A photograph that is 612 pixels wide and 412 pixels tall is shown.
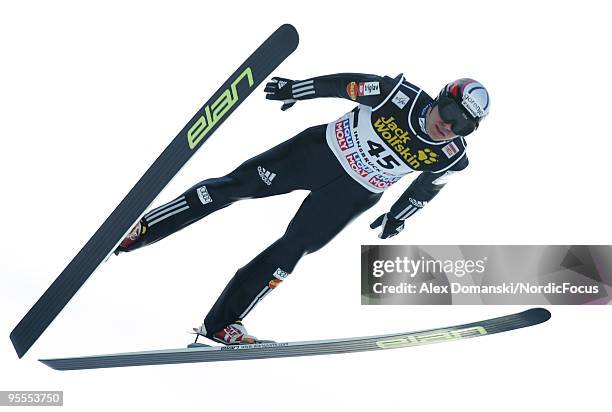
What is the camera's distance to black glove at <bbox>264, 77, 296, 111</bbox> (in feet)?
16.4

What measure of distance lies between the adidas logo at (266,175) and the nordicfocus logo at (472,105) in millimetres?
1175

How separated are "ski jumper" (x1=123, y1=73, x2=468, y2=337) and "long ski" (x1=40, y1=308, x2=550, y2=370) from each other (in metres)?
0.22

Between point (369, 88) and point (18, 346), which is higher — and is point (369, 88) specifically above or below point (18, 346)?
above

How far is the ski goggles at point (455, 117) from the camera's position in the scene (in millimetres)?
4520

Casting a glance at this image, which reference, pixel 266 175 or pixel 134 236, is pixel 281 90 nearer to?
pixel 266 175

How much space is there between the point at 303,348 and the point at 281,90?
1.47 meters

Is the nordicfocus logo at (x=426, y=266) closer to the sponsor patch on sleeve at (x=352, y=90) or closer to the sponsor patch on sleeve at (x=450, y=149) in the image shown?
the sponsor patch on sleeve at (x=450, y=149)

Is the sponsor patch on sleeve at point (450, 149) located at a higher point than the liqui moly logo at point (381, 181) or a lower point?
higher

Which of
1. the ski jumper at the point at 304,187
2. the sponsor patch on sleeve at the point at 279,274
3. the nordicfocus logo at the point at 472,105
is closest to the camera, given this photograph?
the nordicfocus logo at the point at 472,105

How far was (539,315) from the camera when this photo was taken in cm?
505

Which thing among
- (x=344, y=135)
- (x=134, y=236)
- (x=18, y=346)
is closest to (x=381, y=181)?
(x=344, y=135)

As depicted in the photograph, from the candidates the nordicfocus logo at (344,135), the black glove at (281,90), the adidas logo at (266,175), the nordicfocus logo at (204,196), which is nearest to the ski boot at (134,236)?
the nordicfocus logo at (204,196)

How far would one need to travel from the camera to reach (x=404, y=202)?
5238 mm

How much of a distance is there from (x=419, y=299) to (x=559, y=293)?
1.09 m
